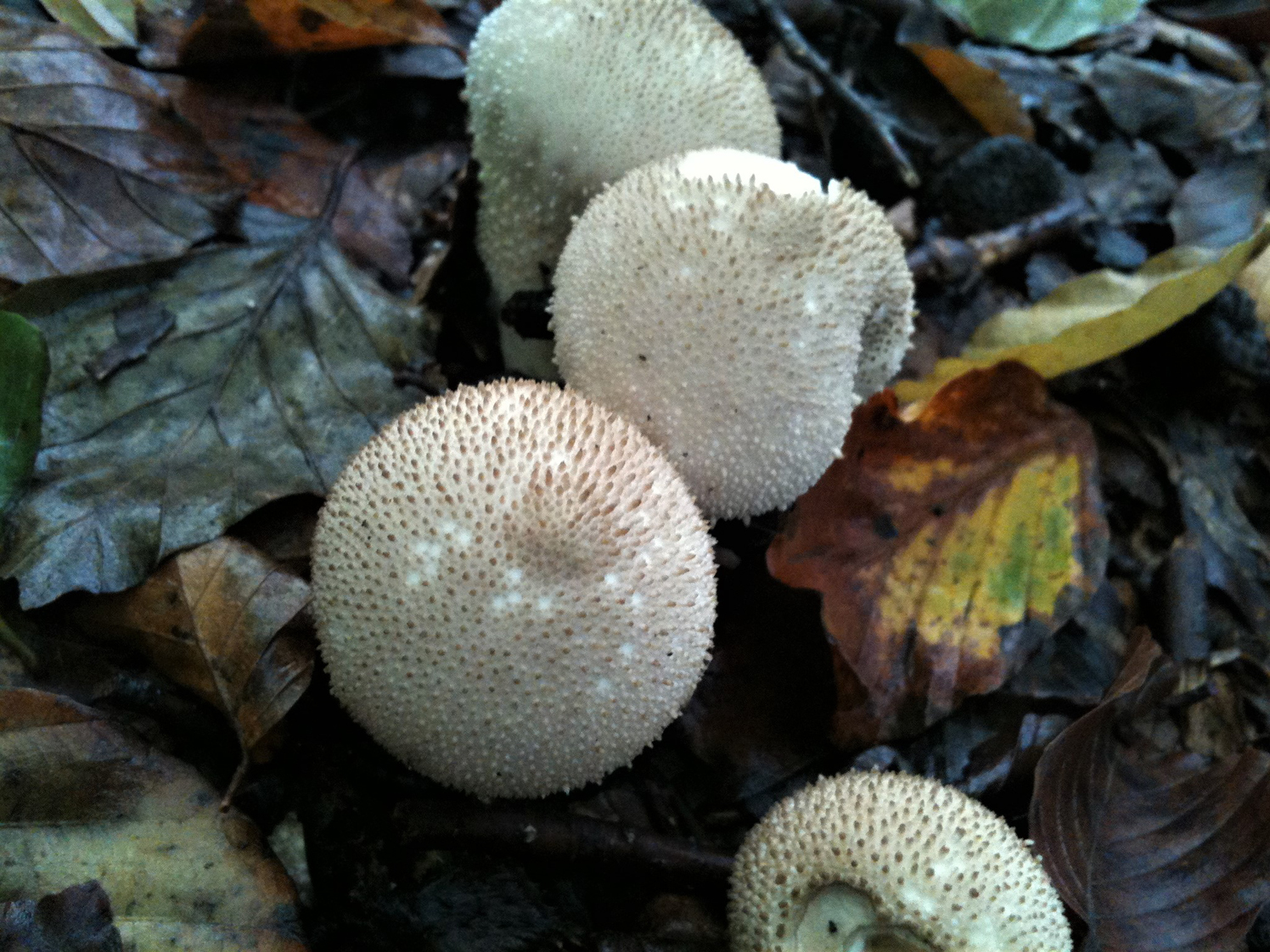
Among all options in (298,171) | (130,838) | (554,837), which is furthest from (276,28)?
(554,837)

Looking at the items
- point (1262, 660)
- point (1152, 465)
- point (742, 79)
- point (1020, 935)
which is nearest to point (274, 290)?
point (742, 79)

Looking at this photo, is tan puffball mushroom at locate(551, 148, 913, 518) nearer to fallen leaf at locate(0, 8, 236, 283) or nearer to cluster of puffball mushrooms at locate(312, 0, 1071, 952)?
cluster of puffball mushrooms at locate(312, 0, 1071, 952)

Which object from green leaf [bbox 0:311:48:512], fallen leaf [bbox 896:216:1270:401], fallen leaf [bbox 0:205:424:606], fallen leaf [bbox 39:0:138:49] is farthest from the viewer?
fallen leaf [bbox 896:216:1270:401]

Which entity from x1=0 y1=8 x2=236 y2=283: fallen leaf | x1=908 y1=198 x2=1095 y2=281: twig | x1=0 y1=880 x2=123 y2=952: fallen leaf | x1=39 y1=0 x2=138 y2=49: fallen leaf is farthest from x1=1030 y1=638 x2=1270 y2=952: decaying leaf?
x1=39 y1=0 x2=138 y2=49: fallen leaf

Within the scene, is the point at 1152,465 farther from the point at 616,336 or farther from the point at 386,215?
the point at 386,215

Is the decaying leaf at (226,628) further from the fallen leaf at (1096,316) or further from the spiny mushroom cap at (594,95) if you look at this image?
the fallen leaf at (1096,316)

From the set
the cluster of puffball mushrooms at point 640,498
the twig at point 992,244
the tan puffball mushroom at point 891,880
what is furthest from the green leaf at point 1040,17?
the tan puffball mushroom at point 891,880

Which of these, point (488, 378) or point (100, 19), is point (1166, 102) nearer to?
point (488, 378)
